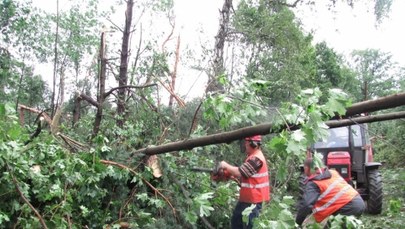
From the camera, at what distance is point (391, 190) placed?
29.3ft

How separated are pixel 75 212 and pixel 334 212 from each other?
267 cm

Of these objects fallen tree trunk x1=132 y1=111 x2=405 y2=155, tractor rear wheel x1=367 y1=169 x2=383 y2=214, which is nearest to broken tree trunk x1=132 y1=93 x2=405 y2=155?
fallen tree trunk x1=132 y1=111 x2=405 y2=155

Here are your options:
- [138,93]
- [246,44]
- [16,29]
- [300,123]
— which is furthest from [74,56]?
[300,123]

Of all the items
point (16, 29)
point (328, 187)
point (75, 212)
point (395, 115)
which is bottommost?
point (75, 212)

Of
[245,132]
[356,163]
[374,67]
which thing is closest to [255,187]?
[245,132]

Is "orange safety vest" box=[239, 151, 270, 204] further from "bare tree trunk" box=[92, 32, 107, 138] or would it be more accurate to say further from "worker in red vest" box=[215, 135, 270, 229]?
"bare tree trunk" box=[92, 32, 107, 138]

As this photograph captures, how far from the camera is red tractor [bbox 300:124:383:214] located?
6715 millimetres

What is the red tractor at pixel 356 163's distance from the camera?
6.71 metres

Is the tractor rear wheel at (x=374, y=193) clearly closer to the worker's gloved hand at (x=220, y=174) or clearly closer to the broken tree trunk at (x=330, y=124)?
the worker's gloved hand at (x=220, y=174)

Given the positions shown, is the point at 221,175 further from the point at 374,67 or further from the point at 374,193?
the point at 374,67

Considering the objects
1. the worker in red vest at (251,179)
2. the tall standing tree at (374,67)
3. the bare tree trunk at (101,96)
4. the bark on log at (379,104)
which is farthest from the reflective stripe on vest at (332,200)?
the tall standing tree at (374,67)

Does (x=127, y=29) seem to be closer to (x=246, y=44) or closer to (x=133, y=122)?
(x=133, y=122)

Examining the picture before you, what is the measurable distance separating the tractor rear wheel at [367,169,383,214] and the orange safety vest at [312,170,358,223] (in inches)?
105

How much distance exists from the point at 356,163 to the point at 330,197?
10.9ft
